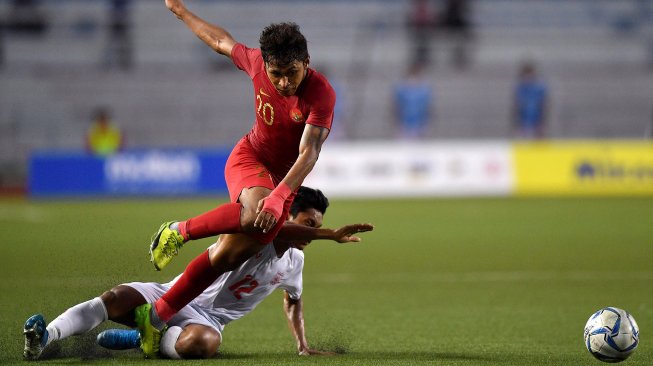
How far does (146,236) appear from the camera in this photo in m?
13.4

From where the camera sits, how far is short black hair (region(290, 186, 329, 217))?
6344mm

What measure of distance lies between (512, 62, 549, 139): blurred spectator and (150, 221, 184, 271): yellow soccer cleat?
1627 centimetres

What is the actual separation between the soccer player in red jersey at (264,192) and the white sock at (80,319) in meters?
0.23

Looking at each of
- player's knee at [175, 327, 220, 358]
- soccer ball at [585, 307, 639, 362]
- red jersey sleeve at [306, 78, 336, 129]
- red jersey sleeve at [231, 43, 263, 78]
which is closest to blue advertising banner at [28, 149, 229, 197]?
red jersey sleeve at [231, 43, 263, 78]

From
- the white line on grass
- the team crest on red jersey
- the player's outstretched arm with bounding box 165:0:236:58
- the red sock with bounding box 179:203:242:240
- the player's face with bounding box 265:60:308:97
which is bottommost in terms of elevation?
the white line on grass

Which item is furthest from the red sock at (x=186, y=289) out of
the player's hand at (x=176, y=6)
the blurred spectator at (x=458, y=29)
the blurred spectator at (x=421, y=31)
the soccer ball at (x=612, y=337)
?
the blurred spectator at (x=458, y=29)

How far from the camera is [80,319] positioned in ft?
18.8

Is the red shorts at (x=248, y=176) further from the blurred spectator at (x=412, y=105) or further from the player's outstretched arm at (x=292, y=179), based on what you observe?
the blurred spectator at (x=412, y=105)

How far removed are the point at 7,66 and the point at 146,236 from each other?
1109cm

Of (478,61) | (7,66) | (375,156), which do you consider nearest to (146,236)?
(375,156)

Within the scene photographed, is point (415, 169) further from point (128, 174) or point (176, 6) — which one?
point (176, 6)

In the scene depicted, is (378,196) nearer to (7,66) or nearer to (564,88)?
(564,88)

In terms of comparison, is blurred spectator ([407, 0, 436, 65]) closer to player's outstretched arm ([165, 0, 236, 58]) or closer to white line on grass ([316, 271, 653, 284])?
Result: white line on grass ([316, 271, 653, 284])

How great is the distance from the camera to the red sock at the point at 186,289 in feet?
19.2
